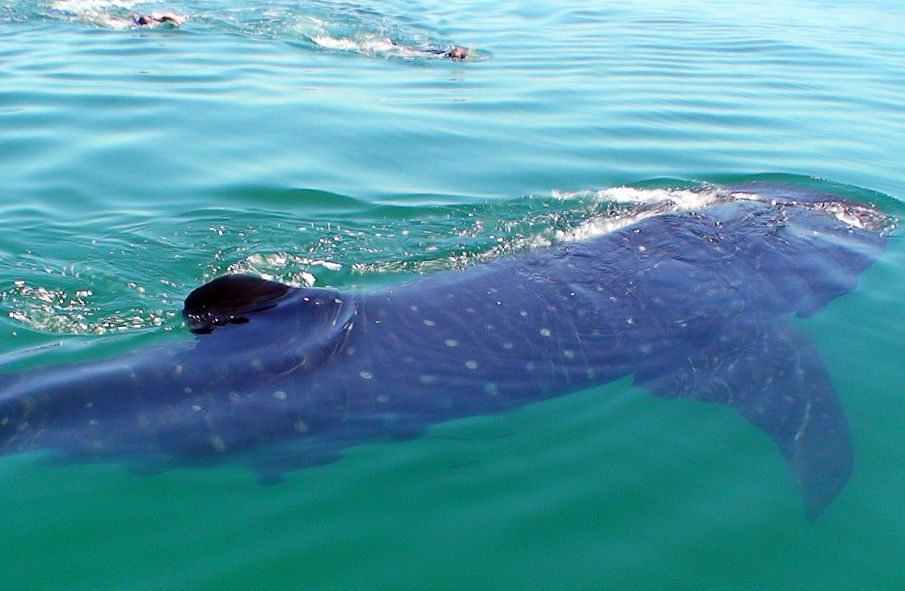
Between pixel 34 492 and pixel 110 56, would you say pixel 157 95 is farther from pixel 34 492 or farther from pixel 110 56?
pixel 34 492

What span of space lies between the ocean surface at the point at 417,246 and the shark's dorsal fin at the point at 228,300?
1118 millimetres

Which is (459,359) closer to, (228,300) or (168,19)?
(228,300)

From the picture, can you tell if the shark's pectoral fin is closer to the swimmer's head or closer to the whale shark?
the whale shark

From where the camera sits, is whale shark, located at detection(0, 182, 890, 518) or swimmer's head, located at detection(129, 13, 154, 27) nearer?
whale shark, located at detection(0, 182, 890, 518)

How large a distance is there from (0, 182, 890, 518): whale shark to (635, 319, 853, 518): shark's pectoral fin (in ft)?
0.05

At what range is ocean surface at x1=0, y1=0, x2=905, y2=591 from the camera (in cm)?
507

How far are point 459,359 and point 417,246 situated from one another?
3.02m

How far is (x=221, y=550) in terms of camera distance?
16.5 feet

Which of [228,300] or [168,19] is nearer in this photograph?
[228,300]

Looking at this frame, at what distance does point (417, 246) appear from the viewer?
9.31 metres

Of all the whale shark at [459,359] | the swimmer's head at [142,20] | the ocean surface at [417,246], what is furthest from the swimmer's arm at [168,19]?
the whale shark at [459,359]

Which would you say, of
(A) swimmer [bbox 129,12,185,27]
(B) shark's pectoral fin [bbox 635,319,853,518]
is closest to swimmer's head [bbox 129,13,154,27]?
(A) swimmer [bbox 129,12,185,27]

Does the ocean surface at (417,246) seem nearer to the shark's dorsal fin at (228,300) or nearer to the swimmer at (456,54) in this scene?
the swimmer at (456,54)

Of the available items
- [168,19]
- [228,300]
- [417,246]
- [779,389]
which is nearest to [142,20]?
[168,19]
